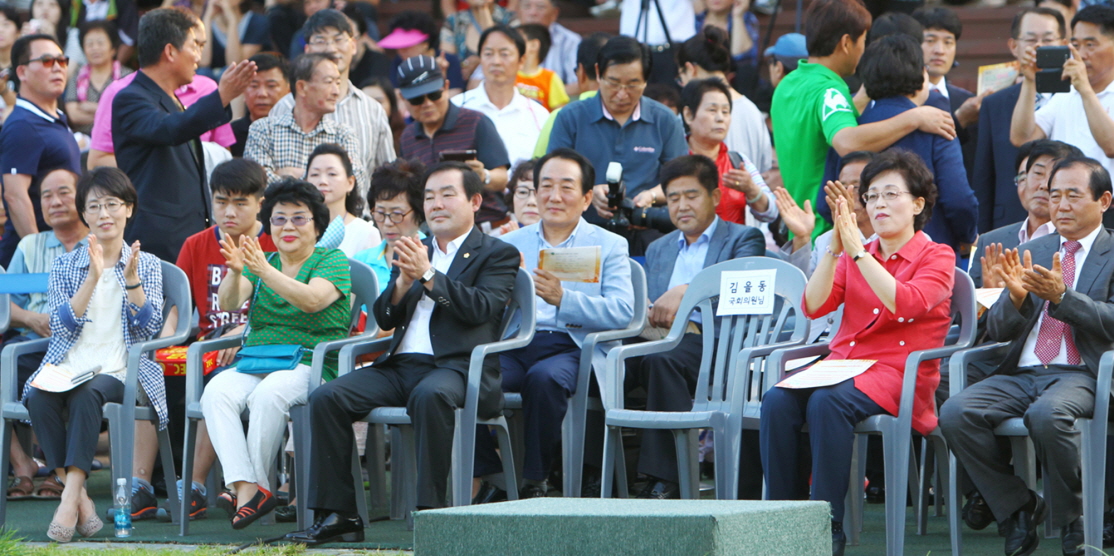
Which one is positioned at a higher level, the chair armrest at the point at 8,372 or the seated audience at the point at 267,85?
the seated audience at the point at 267,85

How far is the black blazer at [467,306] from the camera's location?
496 cm

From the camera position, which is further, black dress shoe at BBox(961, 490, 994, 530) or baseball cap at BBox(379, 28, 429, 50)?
baseball cap at BBox(379, 28, 429, 50)

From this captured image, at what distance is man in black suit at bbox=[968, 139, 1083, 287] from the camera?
5141 millimetres

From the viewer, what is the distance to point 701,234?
588 cm

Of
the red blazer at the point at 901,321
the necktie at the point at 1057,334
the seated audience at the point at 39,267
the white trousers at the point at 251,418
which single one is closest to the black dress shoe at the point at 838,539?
the red blazer at the point at 901,321

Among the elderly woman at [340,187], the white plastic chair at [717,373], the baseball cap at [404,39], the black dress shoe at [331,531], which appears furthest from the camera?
the baseball cap at [404,39]

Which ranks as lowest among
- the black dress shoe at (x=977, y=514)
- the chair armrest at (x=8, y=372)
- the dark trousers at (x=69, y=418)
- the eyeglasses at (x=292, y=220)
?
the black dress shoe at (x=977, y=514)

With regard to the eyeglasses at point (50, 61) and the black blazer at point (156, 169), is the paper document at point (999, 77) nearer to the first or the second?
the black blazer at point (156, 169)

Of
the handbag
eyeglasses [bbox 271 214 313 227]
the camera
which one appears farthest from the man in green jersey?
the handbag

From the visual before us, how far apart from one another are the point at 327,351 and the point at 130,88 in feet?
6.46

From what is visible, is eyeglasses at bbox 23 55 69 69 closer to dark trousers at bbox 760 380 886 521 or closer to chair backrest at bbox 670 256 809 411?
chair backrest at bbox 670 256 809 411

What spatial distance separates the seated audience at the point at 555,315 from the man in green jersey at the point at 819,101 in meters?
0.97

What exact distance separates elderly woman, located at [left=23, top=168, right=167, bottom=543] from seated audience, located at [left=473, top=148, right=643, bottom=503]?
4.97 feet

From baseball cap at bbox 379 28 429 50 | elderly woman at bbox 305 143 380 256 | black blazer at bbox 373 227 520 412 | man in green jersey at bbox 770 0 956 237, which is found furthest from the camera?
baseball cap at bbox 379 28 429 50
